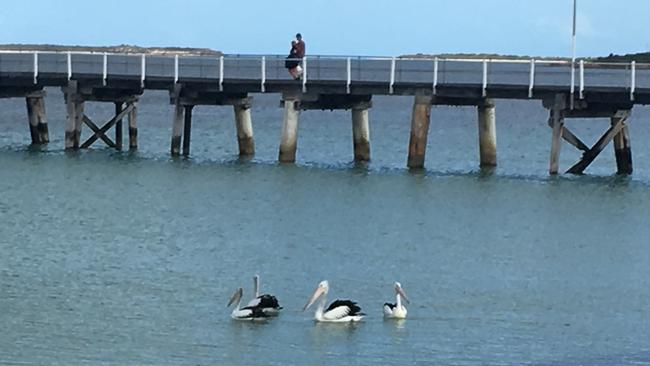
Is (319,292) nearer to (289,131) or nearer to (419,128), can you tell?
(419,128)

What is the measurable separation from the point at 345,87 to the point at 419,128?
205 cm

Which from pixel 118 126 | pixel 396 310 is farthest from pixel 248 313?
pixel 118 126

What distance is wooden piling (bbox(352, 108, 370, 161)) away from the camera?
156 feet

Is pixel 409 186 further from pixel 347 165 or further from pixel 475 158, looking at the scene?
pixel 475 158

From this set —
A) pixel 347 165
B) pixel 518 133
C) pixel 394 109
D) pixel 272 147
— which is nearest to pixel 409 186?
pixel 347 165

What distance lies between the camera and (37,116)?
52.9 m

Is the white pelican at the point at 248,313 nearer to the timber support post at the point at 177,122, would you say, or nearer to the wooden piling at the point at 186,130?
the timber support post at the point at 177,122

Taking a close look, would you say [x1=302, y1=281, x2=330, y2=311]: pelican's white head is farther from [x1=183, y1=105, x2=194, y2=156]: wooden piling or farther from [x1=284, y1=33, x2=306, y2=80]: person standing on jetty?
[x1=183, y1=105, x2=194, y2=156]: wooden piling

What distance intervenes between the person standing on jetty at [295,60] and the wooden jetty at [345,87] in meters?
0.21

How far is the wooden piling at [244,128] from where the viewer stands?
160 feet

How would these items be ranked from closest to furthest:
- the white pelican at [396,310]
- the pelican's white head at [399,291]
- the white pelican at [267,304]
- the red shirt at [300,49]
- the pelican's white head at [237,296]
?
the white pelican at [267,304], the white pelican at [396,310], the pelican's white head at [237,296], the pelican's white head at [399,291], the red shirt at [300,49]

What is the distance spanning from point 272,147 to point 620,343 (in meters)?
37.7

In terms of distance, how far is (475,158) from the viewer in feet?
188

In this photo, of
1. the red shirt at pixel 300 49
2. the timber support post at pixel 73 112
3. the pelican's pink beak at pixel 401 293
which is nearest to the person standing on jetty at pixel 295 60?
the red shirt at pixel 300 49
